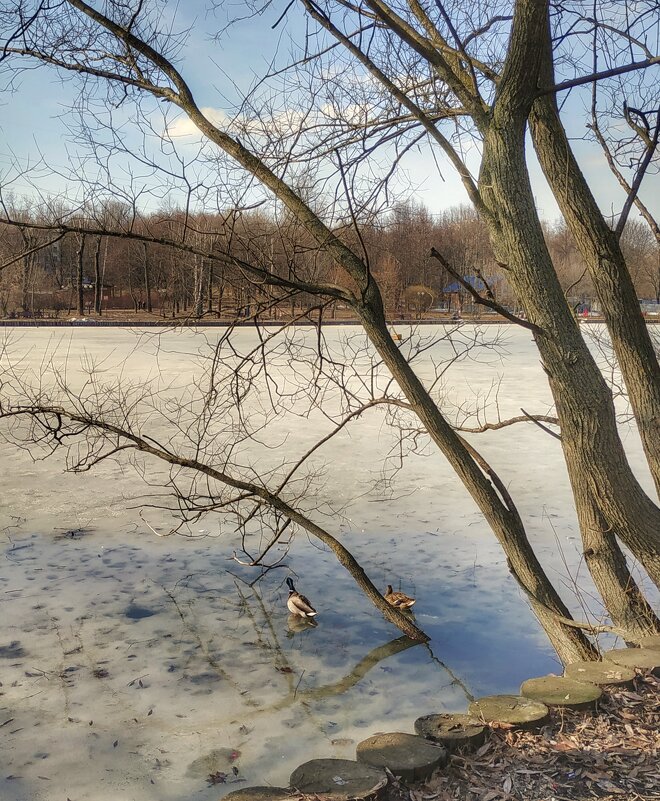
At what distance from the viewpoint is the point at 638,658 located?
13.6 feet

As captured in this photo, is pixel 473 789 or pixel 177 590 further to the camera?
pixel 177 590

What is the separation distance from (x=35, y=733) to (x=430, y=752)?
2100mm

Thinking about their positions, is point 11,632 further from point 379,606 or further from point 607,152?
point 607,152

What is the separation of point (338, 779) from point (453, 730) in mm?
625

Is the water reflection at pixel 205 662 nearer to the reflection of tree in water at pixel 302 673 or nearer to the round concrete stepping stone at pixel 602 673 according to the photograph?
the reflection of tree in water at pixel 302 673

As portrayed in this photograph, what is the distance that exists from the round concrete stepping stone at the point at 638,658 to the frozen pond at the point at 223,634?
0.89m

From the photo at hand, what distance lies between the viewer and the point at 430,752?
327cm

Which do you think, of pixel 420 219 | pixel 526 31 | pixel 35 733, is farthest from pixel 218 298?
pixel 35 733

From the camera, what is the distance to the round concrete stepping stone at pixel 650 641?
14.4 ft

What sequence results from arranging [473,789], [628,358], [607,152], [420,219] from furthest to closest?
[420,219]
[607,152]
[628,358]
[473,789]

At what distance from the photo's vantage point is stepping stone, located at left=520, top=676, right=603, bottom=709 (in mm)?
3678

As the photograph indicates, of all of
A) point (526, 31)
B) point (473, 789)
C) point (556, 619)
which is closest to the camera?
point (473, 789)

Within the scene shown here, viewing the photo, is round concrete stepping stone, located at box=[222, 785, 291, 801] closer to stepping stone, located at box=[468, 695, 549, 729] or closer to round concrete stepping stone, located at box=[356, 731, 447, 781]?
round concrete stepping stone, located at box=[356, 731, 447, 781]

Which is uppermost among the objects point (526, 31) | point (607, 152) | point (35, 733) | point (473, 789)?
point (526, 31)
